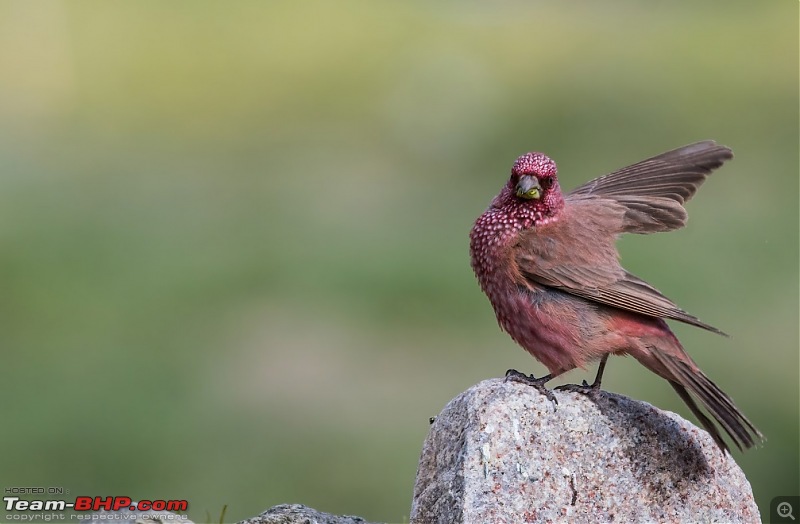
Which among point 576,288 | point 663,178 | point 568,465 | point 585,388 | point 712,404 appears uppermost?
point 663,178

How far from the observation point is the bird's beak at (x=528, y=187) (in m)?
7.43

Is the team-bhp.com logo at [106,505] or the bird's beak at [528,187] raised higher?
the bird's beak at [528,187]

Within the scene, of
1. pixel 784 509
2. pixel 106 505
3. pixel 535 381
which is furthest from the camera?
pixel 784 509

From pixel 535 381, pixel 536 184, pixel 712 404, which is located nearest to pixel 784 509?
pixel 712 404

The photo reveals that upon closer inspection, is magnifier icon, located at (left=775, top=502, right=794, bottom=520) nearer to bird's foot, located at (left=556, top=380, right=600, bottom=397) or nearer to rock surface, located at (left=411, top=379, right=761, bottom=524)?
rock surface, located at (left=411, top=379, right=761, bottom=524)

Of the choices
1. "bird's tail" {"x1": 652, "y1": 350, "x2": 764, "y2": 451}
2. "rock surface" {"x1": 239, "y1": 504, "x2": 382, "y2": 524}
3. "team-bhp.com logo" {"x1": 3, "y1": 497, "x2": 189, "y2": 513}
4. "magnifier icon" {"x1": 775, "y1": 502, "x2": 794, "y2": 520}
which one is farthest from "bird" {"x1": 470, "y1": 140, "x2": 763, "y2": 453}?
"team-bhp.com logo" {"x1": 3, "y1": 497, "x2": 189, "y2": 513}

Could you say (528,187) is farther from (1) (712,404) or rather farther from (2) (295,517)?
(2) (295,517)

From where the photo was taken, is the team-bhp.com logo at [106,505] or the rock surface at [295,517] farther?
the team-bhp.com logo at [106,505]

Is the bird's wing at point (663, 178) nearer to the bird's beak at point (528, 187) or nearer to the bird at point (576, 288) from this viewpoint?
the bird at point (576, 288)

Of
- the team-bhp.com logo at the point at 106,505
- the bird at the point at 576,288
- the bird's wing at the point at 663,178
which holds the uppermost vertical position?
the bird's wing at the point at 663,178

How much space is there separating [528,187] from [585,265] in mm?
560

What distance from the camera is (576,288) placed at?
7.36 m

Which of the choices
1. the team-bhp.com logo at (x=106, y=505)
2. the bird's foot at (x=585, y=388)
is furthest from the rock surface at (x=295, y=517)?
the bird's foot at (x=585, y=388)

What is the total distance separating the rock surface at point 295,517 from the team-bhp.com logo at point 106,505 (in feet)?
1.86
